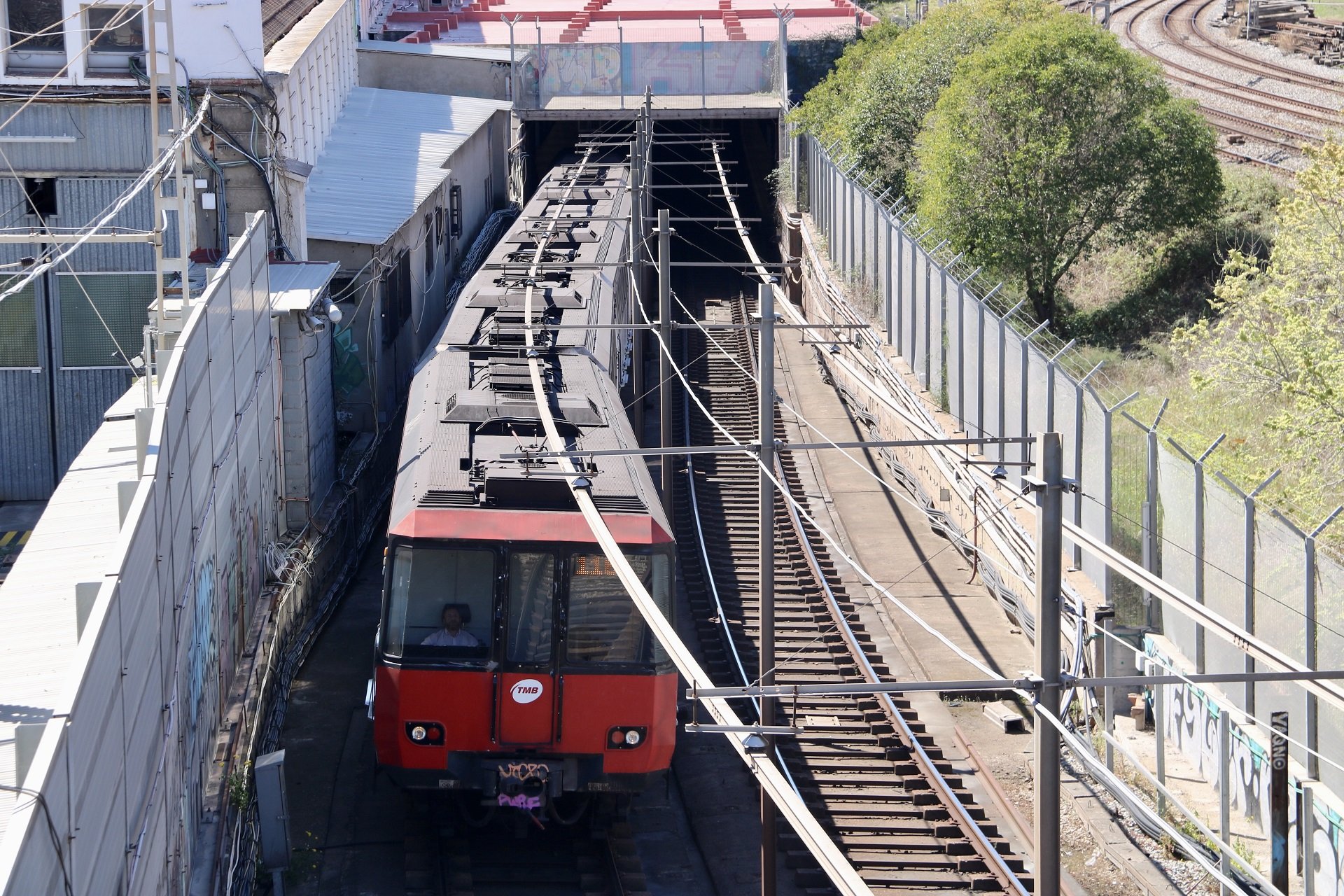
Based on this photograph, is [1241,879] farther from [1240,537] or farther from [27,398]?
[27,398]

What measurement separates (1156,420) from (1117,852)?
12.1 ft

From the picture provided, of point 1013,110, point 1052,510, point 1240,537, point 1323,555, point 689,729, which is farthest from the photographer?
point 1013,110

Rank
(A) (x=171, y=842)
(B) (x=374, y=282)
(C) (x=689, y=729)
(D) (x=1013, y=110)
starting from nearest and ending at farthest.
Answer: (C) (x=689, y=729)
(A) (x=171, y=842)
(B) (x=374, y=282)
(D) (x=1013, y=110)

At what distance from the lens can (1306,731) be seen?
11289mm

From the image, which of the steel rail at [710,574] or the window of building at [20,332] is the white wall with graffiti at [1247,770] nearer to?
the steel rail at [710,574]

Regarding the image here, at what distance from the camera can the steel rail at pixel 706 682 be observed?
6.41m

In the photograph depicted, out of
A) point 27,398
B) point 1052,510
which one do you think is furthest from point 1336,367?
point 27,398

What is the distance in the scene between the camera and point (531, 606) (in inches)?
459

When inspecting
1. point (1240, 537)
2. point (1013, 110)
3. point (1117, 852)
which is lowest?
point (1117, 852)

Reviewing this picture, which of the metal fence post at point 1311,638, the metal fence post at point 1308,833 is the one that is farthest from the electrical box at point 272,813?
the metal fence post at point 1311,638

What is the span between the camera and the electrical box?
11.2 m

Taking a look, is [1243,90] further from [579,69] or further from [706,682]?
[706,682]

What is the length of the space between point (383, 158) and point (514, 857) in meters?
16.7

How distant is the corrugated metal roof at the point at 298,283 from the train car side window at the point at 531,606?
6199 mm
